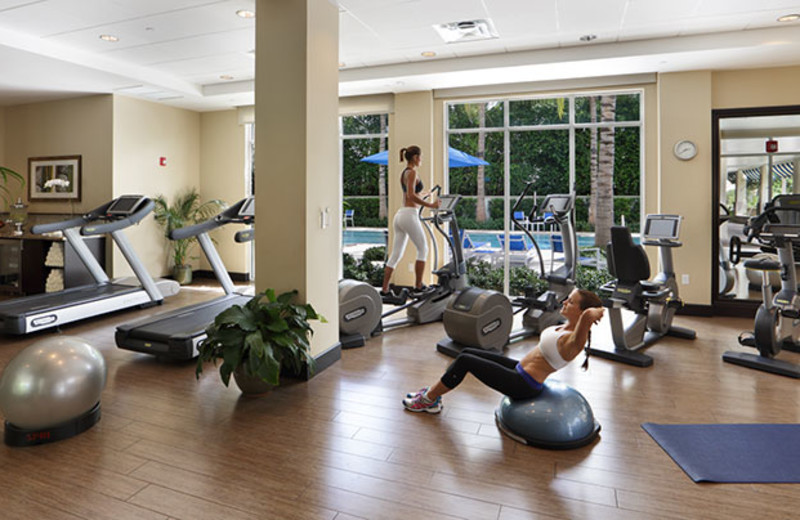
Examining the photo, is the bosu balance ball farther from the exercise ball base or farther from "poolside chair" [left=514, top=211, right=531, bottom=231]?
"poolside chair" [left=514, top=211, right=531, bottom=231]

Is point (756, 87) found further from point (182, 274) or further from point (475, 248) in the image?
point (182, 274)

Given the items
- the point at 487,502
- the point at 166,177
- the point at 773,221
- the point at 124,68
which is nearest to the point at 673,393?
the point at 773,221

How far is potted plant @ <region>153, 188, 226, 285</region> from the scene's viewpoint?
7.76 metres

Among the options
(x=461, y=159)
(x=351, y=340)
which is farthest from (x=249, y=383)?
(x=461, y=159)

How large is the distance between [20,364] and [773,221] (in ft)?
16.8

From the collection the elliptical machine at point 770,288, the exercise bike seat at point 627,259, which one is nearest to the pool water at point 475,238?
the exercise bike seat at point 627,259

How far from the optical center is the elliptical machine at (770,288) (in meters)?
3.82

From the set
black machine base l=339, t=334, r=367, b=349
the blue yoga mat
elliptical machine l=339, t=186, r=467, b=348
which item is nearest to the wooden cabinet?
elliptical machine l=339, t=186, r=467, b=348

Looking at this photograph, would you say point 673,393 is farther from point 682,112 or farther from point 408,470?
point 682,112

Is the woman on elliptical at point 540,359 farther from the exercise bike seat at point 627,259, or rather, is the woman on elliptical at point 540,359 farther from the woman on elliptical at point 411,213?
the woman on elliptical at point 411,213

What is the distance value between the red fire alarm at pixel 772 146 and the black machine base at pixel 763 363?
282 cm

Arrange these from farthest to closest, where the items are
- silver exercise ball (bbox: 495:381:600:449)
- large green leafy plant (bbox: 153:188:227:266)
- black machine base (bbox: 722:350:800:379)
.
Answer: large green leafy plant (bbox: 153:188:227:266) < black machine base (bbox: 722:350:800:379) < silver exercise ball (bbox: 495:381:600:449)

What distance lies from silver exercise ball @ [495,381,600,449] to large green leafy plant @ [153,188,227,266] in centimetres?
645

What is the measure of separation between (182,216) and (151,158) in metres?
0.98
